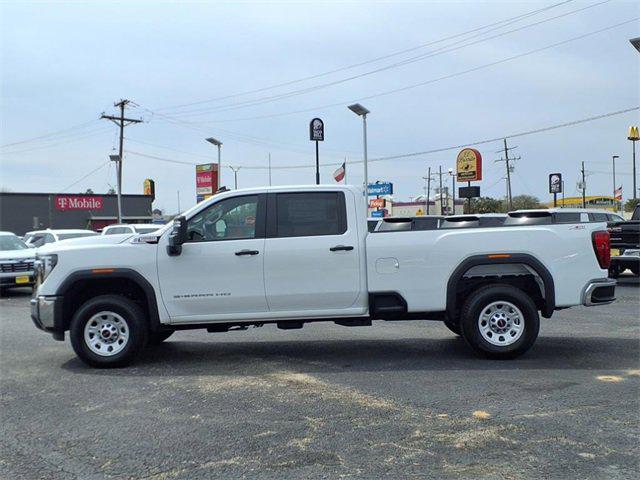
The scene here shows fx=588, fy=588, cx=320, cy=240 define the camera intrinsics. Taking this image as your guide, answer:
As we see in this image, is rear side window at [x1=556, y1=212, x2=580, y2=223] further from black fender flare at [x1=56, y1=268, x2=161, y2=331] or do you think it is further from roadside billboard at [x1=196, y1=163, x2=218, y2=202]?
roadside billboard at [x1=196, y1=163, x2=218, y2=202]

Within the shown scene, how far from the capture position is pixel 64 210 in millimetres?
53438

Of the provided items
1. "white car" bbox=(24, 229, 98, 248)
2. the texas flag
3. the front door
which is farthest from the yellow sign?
the front door

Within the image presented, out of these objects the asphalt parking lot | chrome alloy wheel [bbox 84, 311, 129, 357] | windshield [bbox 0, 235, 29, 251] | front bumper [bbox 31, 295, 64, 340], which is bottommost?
the asphalt parking lot

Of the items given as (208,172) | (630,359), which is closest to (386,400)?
(630,359)

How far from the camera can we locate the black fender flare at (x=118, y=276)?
6.70 m

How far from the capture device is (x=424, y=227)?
7.37m

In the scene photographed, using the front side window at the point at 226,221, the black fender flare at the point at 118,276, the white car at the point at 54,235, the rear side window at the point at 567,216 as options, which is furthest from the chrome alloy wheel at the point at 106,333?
the white car at the point at 54,235

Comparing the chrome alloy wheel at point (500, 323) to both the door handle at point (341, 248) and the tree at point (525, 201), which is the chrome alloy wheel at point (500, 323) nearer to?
the door handle at point (341, 248)

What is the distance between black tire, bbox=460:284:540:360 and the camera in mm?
6730

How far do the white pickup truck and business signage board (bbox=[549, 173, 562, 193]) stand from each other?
37.1m

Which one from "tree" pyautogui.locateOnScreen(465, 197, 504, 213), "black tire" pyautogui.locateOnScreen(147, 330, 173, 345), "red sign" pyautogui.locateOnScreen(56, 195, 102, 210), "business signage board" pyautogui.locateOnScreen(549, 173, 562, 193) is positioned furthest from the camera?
"tree" pyautogui.locateOnScreen(465, 197, 504, 213)

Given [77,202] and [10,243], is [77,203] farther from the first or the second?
[10,243]

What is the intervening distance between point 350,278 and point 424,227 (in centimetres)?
129

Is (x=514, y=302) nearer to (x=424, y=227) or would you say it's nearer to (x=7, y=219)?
(x=424, y=227)
